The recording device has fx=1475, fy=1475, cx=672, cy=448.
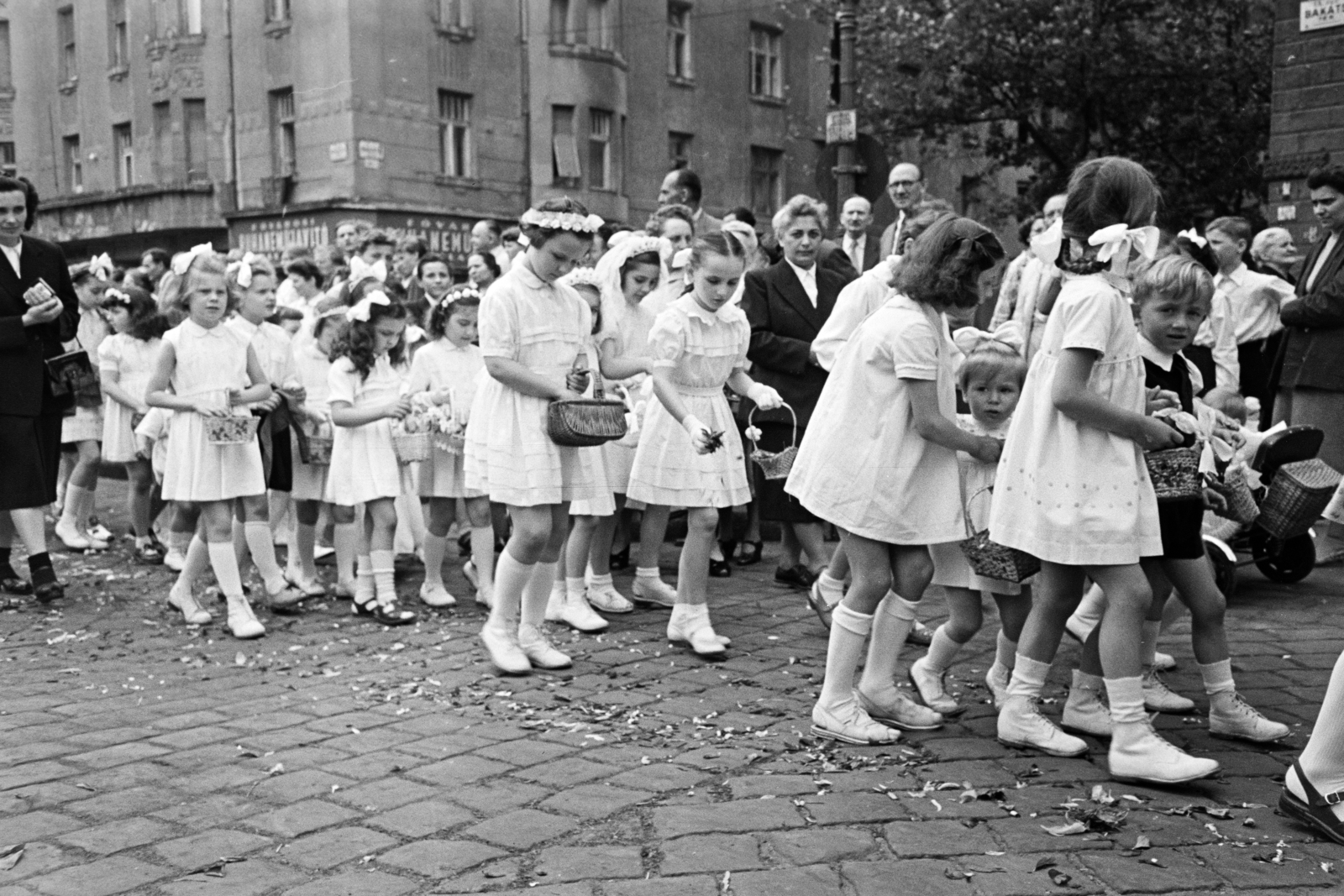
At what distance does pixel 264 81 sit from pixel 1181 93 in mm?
17050

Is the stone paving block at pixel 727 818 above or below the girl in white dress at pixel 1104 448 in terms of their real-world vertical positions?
below

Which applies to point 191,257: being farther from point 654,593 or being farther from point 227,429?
point 654,593

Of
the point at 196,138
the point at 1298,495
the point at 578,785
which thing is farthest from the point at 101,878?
the point at 196,138

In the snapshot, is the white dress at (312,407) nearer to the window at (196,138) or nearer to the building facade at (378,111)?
the building facade at (378,111)

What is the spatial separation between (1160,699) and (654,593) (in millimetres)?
3105

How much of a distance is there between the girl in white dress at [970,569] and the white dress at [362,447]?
348cm

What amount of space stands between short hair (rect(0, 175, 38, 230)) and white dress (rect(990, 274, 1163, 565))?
6374 mm

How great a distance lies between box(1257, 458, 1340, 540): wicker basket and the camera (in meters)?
7.02

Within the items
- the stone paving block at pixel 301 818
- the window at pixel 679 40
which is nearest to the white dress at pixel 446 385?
the stone paving block at pixel 301 818

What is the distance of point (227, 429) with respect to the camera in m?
7.58

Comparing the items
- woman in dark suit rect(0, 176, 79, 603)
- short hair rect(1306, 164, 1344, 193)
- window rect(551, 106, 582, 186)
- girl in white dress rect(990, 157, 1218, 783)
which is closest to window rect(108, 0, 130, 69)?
window rect(551, 106, 582, 186)

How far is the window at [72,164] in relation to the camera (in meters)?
33.1

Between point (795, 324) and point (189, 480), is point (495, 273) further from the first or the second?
point (189, 480)

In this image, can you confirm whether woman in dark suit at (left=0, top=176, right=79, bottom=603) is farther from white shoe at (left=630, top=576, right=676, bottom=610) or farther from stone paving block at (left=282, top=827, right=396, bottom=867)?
stone paving block at (left=282, top=827, right=396, bottom=867)
